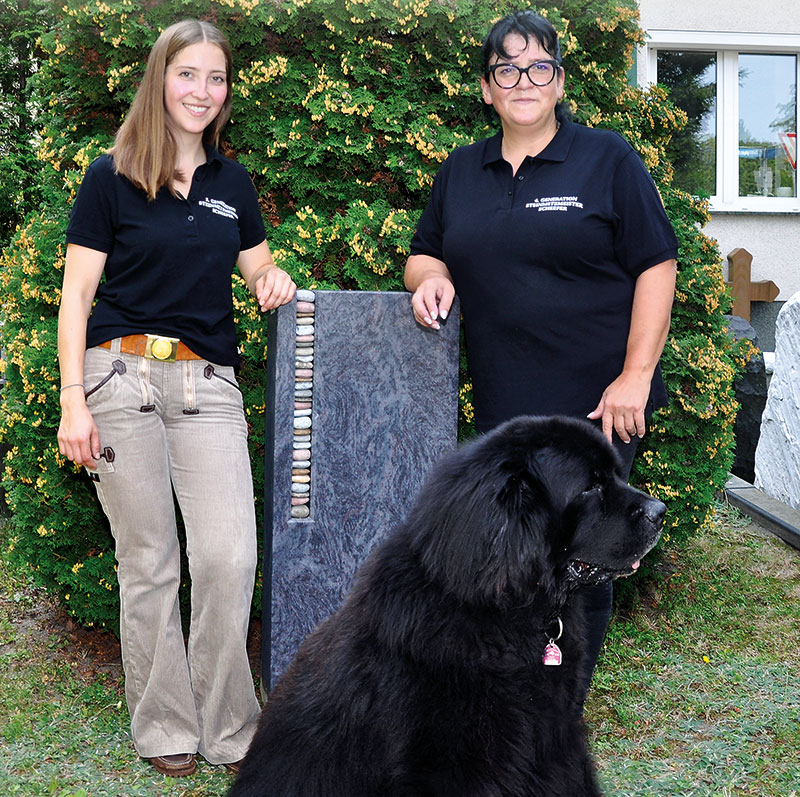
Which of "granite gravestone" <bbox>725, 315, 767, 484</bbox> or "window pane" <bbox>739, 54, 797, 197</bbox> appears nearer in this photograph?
"granite gravestone" <bbox>725, 315, 767, 484</bbox>

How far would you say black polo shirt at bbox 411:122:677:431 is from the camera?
3031 millimetres

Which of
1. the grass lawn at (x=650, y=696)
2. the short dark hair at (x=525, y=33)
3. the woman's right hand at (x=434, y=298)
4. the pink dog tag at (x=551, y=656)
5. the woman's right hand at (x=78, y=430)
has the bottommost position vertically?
the grass lawn at (x=650, y=696)

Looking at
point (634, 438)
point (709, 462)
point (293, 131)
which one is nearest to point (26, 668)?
point (293, 131)

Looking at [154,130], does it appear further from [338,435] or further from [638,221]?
[638,221]

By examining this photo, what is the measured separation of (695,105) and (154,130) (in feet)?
28.4

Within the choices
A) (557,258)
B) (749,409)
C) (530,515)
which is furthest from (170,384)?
(749,409)

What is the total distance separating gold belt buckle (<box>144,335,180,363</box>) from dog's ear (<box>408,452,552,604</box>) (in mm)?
→ 1225

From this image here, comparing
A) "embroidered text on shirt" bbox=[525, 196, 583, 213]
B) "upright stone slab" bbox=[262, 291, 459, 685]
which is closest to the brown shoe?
"upright stone slab" bbox=[262, 291, 459, 685]

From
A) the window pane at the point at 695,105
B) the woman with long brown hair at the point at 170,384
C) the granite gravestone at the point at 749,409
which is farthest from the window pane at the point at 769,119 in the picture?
the woman with long brown hair at the point at 170,384

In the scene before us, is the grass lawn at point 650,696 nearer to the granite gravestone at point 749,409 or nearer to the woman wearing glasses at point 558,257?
the woman wearing glasses at point 558,257

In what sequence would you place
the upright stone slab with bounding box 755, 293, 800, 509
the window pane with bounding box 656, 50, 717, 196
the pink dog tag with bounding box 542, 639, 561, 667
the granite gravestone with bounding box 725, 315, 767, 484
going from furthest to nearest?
1. the window pane with bounding box 656, 50, 717, 196
2. the granite gravestone with bounding box 725, 315, 767, 484
3. the upright stone slab with bounding box 755, 293, 800, 509
4. the pink dog tag with bounding box 542, 639, 561, 667

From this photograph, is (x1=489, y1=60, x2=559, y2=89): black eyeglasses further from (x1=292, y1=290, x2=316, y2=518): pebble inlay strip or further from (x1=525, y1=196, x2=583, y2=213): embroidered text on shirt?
(x1=292, y1=290, x2=316, y2=518): pebble inlay strip

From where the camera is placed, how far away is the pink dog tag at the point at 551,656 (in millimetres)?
2387

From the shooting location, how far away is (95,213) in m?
3.13
